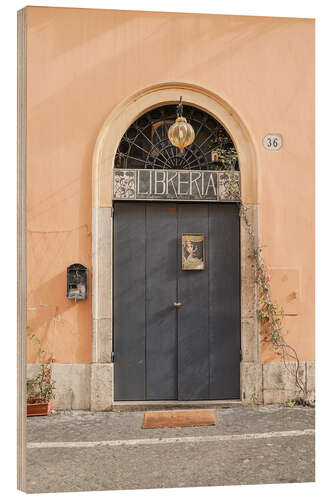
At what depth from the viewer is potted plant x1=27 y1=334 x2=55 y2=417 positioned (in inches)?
144

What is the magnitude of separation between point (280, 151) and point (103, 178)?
75.7 inches

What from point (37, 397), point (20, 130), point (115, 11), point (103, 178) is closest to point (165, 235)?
point (103, 178)

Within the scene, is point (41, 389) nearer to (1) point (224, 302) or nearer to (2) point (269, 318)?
(1) point (224, 302)

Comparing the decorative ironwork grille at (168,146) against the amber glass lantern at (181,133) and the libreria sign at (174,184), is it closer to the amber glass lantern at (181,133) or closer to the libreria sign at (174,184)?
the libreria sign at (174,184)

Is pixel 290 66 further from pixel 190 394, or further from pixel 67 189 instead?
pixel 190 394

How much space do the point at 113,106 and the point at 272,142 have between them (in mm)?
1751

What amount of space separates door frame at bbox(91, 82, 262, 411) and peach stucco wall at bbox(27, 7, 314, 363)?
94mm

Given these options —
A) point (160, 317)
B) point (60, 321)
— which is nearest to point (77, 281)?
point (60, 321)

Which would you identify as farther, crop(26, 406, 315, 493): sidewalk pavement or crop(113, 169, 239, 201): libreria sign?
crop(113, 169, 239, 201): libreria sign

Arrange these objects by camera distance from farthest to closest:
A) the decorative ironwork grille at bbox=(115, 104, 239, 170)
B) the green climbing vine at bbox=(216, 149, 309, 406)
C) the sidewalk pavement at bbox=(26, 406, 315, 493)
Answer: the decorative ironwork grille at bbox=(115, 104, 239, 170)
the green climbing vine at bbox=(216, 149, 309, 406)
the sidewalk pavement at bbox=(26, 406, 315, 493)

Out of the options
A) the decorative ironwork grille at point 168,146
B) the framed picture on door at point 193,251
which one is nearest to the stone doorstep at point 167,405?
the framed picture on door at point 193,251

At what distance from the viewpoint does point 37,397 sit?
3713mm

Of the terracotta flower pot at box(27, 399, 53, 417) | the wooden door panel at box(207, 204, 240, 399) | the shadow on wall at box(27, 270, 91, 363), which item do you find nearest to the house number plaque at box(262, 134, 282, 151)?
the wooden door panel at box(207, 204, 240, 399)

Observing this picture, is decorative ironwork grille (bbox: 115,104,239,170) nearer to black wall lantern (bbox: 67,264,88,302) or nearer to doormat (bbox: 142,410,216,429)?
black wall lantern (bbox: 67,264,88,302)
